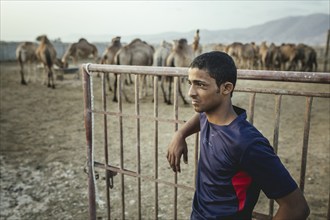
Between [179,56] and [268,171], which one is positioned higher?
[179,56]

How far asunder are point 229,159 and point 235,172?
0.08 m

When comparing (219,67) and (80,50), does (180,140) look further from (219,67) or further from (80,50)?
(80,50)

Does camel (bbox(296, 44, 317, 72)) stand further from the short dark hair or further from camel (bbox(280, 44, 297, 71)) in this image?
the short dark hair

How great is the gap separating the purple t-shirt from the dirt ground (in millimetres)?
1267

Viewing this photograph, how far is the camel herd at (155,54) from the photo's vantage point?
33.0 ft

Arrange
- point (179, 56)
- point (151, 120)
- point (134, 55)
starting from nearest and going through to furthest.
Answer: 1. point (151, 120)
2. point (179, 56)
3. point (134, 55)

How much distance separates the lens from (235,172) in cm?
145

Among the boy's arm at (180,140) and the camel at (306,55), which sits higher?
the camel at (306,55)

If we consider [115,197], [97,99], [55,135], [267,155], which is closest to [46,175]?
[115,197]

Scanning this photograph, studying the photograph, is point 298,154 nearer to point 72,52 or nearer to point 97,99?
point 97,99

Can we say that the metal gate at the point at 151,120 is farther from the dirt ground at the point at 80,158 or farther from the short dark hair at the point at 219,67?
the short dark hair at the point at 219,67

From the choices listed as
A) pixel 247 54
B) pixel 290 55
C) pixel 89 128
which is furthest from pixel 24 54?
pixel 290 55

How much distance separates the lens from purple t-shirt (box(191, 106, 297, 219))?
4.23 feet

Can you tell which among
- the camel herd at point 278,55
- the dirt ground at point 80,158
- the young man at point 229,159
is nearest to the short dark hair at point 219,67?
the young man at point 229,159
